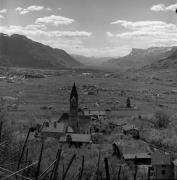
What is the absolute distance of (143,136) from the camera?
37.9m

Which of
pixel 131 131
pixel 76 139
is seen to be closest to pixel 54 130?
pixel 76 139

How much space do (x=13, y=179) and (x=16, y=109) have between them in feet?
181

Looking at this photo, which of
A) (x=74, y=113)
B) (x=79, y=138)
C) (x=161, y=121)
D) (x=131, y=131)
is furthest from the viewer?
(x=161, y=121)

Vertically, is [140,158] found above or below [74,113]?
below

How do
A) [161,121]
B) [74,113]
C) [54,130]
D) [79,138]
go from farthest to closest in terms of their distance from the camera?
[161,121] < [74,113] < [54,130] < [79,138]

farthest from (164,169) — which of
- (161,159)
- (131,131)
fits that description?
(131,131)

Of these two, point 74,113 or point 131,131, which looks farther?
point 74,113

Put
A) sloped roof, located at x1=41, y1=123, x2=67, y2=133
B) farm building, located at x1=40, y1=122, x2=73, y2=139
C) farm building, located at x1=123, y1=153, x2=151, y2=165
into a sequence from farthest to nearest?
sloped roof, located at x1=41, y1=123, x2=67, y2=133 < farm building, located at x1=40, y1=122, x2=73, y2=139 < farm building, located at x1=123, y1=153, x2=151, y2=165

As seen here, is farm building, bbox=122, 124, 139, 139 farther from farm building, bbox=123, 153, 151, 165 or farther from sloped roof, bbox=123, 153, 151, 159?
farm building, bbox=123, 153, 151, 165

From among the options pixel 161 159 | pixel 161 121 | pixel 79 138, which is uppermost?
pixel 161 159

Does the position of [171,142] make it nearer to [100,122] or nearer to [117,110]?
[100,122]

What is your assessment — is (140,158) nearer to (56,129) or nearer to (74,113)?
(56,129)

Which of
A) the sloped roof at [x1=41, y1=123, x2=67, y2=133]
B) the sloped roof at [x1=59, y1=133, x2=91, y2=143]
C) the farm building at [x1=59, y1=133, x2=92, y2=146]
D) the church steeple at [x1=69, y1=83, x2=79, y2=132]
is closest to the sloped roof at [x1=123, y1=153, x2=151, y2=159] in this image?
the farm building at [x1=59, y1=133, x2=92, y2=146]

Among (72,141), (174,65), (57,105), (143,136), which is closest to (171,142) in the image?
(143,136)
